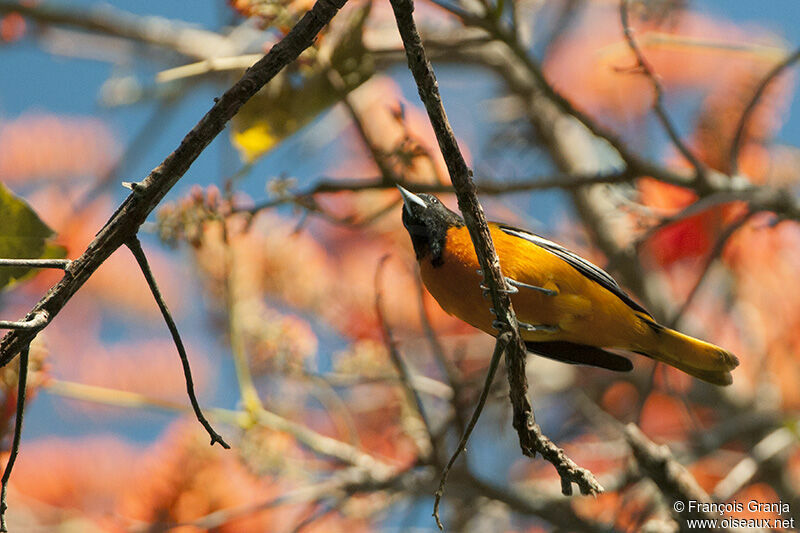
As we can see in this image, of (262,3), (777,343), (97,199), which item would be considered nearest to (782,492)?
(777,343)

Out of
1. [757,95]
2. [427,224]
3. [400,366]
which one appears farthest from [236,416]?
[757,95]

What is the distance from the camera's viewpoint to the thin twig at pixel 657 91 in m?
1.74

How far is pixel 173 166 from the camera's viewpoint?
3.00 ft

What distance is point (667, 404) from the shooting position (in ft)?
11.7

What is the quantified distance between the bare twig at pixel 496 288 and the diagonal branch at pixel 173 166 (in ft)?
0.44

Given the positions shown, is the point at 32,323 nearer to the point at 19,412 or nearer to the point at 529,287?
A: the point at 19,412

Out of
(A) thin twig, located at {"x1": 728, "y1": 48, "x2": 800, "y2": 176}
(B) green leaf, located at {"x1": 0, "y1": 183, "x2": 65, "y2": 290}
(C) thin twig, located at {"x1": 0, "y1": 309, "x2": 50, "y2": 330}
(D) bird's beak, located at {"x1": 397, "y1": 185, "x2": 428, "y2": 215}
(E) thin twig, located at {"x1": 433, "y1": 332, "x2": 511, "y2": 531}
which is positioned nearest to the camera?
(C) thin twig, located at {"x1": 0, "y1": 309, "x2": 50, "y2": 330}

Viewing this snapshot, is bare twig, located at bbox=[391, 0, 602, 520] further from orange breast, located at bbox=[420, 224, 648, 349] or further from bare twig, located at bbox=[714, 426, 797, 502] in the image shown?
bare twig, located at bbox=[714, 426, 797, 502]

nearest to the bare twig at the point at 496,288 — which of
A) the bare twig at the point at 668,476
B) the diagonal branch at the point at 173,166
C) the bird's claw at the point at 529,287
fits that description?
the diagonal branch at the point at 173,166

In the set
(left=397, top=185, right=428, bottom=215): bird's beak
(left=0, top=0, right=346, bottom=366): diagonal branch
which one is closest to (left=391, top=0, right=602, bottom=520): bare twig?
(left=0, top=0, right=346, bottom=366): diagonal branch

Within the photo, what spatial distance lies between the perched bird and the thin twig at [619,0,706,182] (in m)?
0.39

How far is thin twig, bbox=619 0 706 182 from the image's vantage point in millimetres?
1736

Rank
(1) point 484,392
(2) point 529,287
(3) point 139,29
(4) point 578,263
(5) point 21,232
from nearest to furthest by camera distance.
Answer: (1) point 484,392 < (5) point 21,232 < (2) point 529,287 < (4) point 578,263 < (3) point 139,29

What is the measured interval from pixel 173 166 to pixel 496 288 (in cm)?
44
